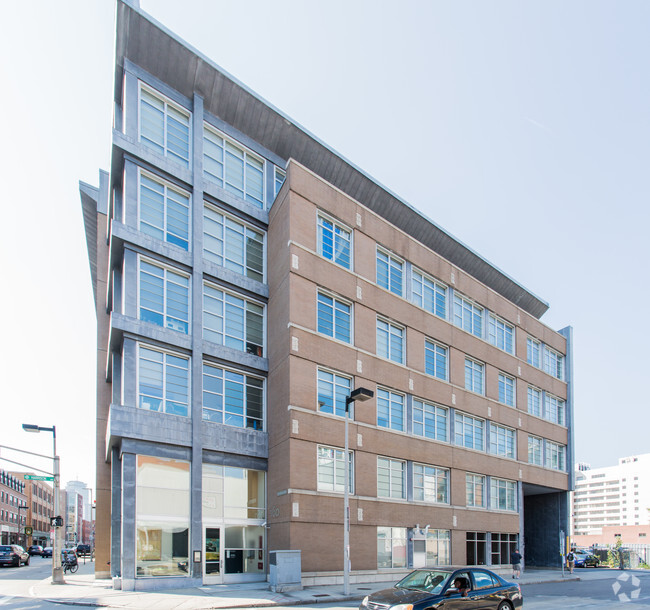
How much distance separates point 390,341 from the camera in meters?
29.1

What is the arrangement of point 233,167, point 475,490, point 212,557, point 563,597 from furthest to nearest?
1. point 475,490
2. point 233,167
3. point 212,557
4. point 563,597

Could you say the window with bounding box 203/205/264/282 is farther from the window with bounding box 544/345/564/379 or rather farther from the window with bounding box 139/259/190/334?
the window with bounding box 544/345/564/379

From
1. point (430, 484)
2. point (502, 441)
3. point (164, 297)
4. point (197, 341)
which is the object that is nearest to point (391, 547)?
point (430, 484)

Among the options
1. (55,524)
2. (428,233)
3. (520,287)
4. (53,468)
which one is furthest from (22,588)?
(520,287)

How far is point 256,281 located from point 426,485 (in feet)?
43.6

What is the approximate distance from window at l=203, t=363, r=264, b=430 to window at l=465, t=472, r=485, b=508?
44.2 ft

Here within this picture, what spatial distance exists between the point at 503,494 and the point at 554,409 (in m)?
10.6

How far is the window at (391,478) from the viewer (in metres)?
26.6

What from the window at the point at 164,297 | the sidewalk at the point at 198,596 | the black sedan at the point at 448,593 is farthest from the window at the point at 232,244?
the black sedan at the point at 448,593

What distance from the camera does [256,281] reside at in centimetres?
2638

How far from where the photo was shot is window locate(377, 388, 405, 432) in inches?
1085

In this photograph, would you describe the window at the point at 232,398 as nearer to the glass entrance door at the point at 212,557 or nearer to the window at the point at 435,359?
the glass entrance door at the point at 212,557

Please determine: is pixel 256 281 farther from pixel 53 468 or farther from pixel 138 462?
pixel 53 468

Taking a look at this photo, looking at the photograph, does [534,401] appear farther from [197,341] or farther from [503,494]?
[197,341]
